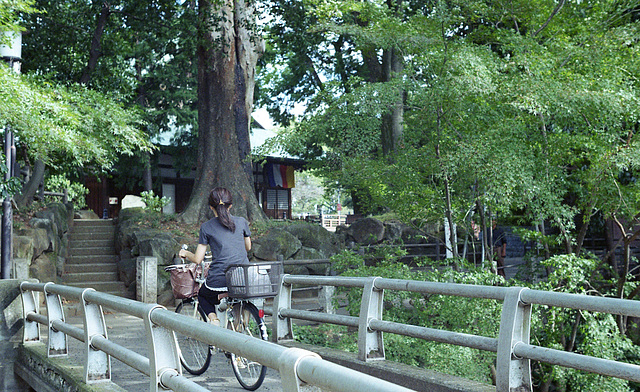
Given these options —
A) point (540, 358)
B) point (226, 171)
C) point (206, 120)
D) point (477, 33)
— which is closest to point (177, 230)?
point (226, 171)

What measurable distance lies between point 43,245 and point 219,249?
10.7m

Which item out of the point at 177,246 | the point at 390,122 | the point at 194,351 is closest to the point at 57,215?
the point at 177,246

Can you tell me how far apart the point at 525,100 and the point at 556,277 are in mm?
2478

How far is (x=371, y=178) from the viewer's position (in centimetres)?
1105

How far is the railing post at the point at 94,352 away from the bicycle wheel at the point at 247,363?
1060mm

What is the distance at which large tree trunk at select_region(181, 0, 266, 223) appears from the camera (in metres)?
16.6

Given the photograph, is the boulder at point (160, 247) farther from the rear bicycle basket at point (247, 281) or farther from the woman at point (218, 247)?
the rear bicycle basket at point (247, 281)

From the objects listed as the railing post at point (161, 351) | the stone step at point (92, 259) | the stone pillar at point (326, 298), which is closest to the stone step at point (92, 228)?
the stone step at point (92, 259)

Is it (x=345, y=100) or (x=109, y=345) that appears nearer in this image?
(x=109, y=345)

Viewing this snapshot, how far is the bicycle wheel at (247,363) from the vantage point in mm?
5395

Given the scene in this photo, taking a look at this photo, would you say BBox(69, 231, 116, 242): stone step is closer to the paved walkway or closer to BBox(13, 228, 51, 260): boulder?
BBox(13, 228, 51, 260): boulder

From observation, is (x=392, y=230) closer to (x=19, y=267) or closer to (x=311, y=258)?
(x=311, y=258)

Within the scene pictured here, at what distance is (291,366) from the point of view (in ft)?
7.54

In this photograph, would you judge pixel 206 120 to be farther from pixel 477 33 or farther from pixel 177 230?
pixel 477 33
